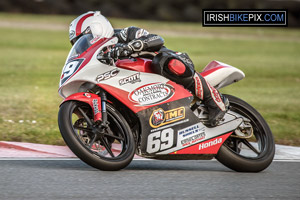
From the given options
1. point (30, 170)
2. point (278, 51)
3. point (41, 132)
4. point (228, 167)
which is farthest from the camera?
point (278, 51)

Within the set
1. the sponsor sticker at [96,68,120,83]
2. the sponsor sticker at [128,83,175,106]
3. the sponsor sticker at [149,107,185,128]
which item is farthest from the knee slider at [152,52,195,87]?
the sponsor sticker at [96,68,120,83]

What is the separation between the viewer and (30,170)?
566 cm

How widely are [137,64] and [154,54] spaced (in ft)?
0.89

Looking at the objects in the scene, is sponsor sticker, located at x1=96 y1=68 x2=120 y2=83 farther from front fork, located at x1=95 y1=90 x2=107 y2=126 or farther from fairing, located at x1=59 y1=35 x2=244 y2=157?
front fork, located at x1=95 y1=90 x2=107 y2=126

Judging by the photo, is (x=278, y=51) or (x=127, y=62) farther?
(x=278, y=51)

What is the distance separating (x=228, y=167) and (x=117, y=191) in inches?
62.4

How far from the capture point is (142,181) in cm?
534

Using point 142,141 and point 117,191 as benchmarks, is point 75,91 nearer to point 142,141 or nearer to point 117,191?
point 142,141

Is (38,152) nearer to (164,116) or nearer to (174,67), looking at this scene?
(164,116)

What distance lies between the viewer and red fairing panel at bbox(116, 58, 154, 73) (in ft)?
19.1

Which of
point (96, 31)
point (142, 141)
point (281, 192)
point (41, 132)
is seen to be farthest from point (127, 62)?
point (41, 132)

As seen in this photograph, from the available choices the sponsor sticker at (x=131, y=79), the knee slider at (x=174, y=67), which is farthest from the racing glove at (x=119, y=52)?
the knee slider at (x=174, y=67)

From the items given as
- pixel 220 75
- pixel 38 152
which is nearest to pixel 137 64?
pixel 220 75

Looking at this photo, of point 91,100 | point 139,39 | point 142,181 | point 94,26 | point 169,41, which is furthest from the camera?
point 169,41
